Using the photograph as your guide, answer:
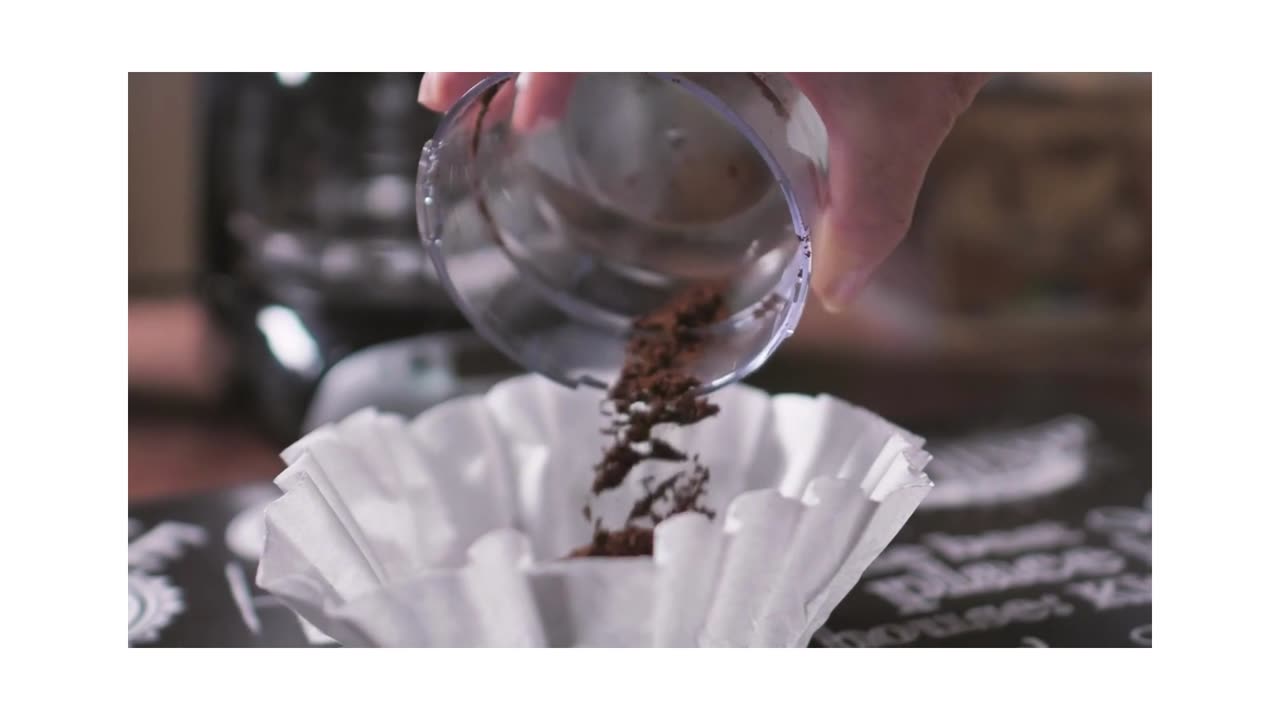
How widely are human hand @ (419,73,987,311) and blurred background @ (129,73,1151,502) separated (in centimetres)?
50

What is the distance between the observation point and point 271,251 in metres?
1.23

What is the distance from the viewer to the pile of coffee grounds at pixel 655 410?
0.66 m

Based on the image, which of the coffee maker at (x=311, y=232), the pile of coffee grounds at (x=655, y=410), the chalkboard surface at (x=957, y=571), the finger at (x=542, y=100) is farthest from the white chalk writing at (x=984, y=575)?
the coffee maker at (x=311, y=232)

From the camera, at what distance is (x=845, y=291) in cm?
65

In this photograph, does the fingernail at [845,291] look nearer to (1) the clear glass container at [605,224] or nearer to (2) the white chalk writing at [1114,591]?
(1) the clear glass container at [605,224]

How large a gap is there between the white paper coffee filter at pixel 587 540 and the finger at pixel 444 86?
0.61ft

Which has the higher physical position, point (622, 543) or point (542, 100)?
point (542, 100)

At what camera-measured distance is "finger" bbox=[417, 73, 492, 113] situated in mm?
653

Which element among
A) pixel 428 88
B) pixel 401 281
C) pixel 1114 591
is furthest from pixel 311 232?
pixel 1114 591

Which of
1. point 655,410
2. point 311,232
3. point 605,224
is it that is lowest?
point 655,410

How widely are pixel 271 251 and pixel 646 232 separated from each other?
652 mm

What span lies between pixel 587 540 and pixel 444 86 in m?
0.29

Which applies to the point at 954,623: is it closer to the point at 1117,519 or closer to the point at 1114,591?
the point at 1114,591

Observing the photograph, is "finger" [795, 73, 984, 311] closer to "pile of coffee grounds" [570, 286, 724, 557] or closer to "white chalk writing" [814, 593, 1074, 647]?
"pile of coffee grounds" [570, 286, 724, 557]
